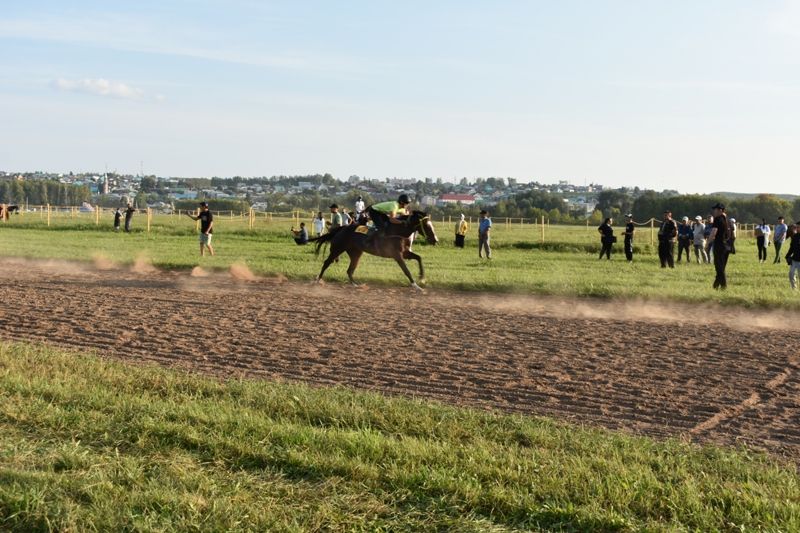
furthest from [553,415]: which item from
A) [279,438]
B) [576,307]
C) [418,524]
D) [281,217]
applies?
[281,217]

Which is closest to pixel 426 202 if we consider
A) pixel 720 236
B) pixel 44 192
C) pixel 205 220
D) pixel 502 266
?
pixel 44 192

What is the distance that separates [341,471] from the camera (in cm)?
603

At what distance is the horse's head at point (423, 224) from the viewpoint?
19.6 metres

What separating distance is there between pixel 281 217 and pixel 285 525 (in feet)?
194

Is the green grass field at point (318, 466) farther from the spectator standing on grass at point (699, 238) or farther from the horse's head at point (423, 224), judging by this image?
the spectator standing on grass at point (699, 238)

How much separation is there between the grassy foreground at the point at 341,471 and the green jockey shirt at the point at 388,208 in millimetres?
12279

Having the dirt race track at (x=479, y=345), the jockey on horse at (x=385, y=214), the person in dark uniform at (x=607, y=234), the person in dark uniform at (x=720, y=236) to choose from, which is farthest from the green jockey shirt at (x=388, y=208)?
the person in dark uniform at (x=607, y=234)

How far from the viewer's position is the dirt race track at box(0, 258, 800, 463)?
28.2 ft

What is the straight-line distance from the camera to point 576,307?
→ 17.6m

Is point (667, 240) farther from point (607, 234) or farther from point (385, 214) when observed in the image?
point (385, 214)

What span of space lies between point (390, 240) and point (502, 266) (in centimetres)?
747

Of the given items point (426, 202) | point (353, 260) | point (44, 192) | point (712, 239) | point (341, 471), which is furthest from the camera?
point (44, 192)

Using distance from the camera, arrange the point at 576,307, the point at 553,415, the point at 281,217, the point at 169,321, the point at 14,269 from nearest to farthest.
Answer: the point at 553,415 → the point at 169,321 → the point at 576,307 → the point at 14,269 → the point at 281,217

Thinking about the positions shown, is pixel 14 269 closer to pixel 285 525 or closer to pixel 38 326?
pixel 38 326
